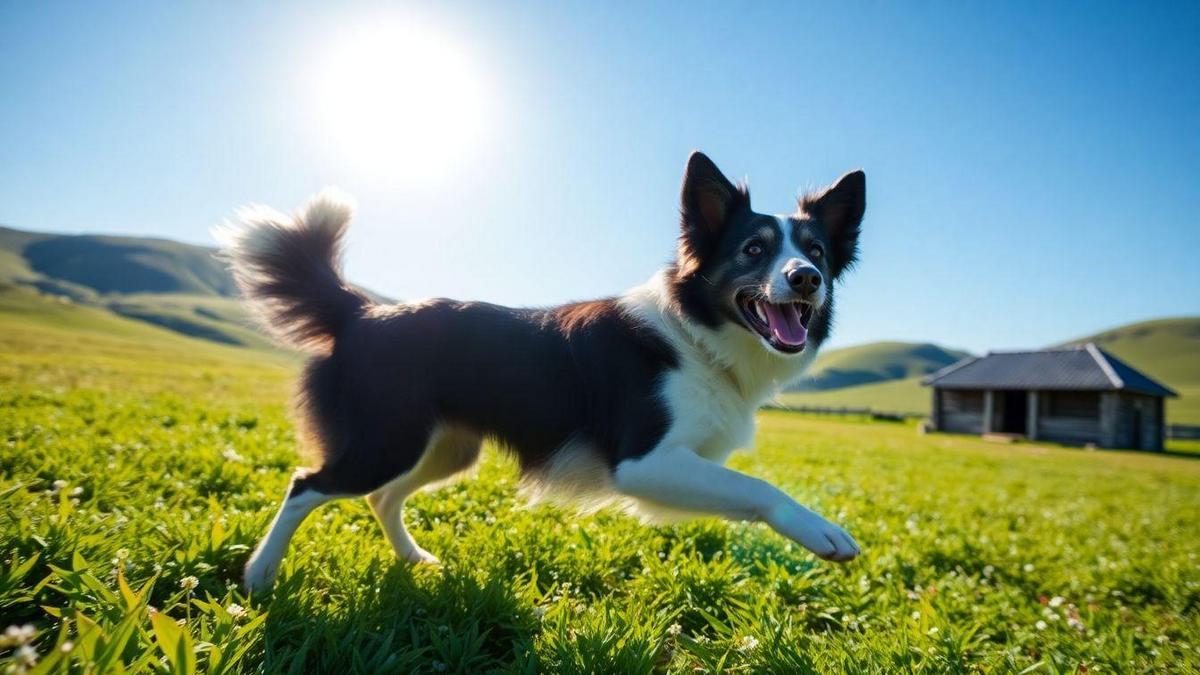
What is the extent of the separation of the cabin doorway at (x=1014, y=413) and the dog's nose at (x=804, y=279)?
4263 centimetres

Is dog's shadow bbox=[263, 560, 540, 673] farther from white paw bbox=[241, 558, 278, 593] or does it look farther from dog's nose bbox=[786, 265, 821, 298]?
dog's nose bbox=[786, 265, 821, 298]

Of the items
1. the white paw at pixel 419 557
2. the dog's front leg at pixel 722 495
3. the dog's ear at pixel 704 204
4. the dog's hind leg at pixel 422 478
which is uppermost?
the dog's ear at pixel 704 204

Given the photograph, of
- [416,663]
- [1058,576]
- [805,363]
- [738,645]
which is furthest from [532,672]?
[1058,576]

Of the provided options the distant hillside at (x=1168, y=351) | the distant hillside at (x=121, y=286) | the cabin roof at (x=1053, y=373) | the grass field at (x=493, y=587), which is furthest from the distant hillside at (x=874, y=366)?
the grass field at (x=493, y=587)

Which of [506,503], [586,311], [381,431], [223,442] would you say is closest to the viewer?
[381,431]

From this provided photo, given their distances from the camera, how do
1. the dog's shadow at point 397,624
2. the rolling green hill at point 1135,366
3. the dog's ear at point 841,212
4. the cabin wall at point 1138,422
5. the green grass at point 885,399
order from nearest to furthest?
the dog's shadow at point 397,624 < the dog's ear at point 841,212 < the cabin wall at point 1138,422 < the rolling green hill at point 1135,366 < the green grass at point 885,399

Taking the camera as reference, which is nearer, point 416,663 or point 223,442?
point 416,663

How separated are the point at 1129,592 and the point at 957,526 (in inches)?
68.3

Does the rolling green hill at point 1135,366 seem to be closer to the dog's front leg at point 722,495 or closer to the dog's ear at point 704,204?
the dog's ear at point 704,204

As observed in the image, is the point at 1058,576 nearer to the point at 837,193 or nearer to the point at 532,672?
the point at 837,193

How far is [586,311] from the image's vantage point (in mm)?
3826

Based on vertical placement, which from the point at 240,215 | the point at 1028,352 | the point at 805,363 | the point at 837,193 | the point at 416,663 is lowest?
the point at 416,663

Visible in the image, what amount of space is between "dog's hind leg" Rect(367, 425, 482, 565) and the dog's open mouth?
6.01ft

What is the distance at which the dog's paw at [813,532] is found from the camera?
282 centimetres
